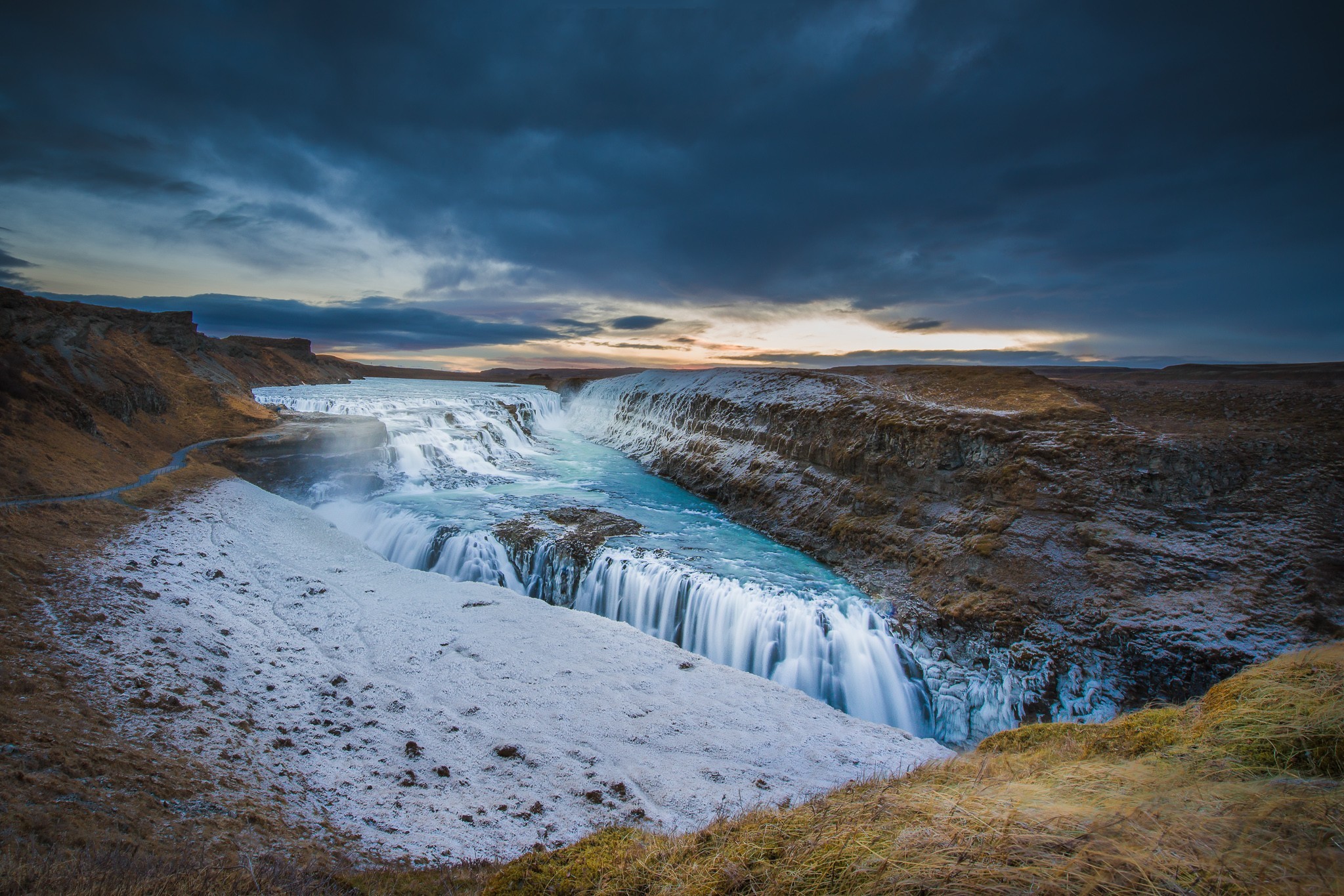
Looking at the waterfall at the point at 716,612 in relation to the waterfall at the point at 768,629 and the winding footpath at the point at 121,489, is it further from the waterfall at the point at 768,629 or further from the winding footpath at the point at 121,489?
the winding footpath at the point at 121,489

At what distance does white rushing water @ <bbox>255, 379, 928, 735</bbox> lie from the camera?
9797 millimetres

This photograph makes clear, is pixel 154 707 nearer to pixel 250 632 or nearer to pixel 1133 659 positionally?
pixel 250 632

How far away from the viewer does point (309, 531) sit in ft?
41.8

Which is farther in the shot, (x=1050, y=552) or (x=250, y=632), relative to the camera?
(x=1050, y=552)

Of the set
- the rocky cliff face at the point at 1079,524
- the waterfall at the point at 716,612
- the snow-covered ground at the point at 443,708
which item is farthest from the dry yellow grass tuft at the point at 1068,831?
the waterfall at the point at 716,612

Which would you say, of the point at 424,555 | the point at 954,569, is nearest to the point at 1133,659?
the point at 954,569

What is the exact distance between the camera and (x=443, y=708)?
6.49 meters

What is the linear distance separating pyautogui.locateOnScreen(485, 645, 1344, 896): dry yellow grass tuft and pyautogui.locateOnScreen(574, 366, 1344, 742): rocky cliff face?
16.5 feet

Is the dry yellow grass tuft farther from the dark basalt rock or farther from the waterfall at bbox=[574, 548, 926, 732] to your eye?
the dark basalt rock

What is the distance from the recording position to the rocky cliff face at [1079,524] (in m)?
8.45

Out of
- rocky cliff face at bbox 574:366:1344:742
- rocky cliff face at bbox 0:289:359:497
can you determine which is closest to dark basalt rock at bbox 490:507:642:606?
rocky cliff face at bbox 574:366:1344:742

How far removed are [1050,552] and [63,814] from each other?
13.5 meters

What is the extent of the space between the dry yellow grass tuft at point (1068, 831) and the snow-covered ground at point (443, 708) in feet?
6.06

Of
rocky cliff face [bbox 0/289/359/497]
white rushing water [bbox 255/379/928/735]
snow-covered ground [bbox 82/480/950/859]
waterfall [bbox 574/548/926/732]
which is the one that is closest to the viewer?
snow-covered ground [bbox 82/480/950/859]
